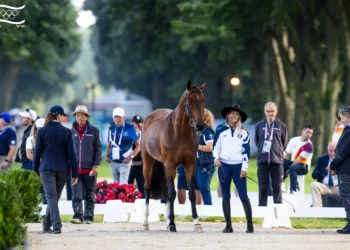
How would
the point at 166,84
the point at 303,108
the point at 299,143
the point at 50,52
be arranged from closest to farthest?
1. the point at 299,143
2. the point at 303,108
3. the point at 50,52
4. the point at 166,84

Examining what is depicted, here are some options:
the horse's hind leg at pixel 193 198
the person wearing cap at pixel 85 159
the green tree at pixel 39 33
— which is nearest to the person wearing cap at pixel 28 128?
the person wearing cap at pixel 85 159

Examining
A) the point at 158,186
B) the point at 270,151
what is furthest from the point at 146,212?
the point at 270,151

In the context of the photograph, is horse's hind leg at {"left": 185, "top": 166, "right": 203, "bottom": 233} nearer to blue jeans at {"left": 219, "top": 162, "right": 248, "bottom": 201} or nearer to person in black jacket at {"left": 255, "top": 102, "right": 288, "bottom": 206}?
blue jeans at {"left": 219, "top": 162, "right": 248, "bottom": 201}

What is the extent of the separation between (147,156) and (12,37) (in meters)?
32.8

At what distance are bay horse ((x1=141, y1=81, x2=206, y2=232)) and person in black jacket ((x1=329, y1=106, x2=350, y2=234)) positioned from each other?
2.13m

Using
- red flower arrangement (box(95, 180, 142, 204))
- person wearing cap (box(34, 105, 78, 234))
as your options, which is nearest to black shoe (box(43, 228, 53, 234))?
person wearing cap (box(34, 105, 78, 234))

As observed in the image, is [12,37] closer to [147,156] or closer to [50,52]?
[50,52]

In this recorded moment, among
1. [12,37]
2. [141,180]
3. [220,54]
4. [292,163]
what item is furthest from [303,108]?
[141,180]

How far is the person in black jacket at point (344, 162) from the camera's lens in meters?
18.6

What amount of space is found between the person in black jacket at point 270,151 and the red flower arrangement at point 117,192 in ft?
9.10

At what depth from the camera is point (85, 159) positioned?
69.7ft

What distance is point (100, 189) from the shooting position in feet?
75.2

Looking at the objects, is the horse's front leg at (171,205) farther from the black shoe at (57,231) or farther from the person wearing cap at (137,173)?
the person wearing cap at (137,173)

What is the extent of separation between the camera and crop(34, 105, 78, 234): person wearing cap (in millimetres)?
18609
